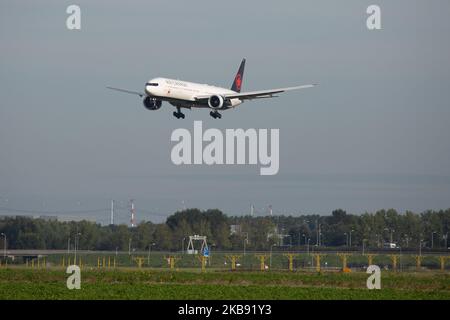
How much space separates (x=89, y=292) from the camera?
53.8 meters

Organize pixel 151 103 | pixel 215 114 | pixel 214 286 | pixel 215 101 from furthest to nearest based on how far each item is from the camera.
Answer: pixel 215 114 → pixel 215 101 → pixel 151 103 → pixel 214 286

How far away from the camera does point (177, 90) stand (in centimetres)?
9775

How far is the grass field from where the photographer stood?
53219 mm

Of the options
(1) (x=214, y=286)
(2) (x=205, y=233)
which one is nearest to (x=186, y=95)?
(1) (x=214, y=286)

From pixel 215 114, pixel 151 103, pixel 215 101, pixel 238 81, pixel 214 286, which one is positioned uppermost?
pixel 238 81

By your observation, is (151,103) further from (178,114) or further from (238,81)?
(238,81)

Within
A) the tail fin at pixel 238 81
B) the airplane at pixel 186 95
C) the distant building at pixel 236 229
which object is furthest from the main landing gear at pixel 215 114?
the distant building at pixel 236 229

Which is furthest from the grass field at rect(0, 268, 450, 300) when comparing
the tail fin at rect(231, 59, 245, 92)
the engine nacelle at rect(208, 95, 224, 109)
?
the tail fin at rect(231, 59, 245, 92)

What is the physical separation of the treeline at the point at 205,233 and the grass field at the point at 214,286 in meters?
76.5

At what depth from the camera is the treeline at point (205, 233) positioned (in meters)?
146

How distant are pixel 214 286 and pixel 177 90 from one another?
132 feet
